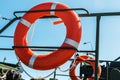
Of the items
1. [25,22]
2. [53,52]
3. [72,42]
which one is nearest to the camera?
[72,42]

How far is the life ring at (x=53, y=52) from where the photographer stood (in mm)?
4496

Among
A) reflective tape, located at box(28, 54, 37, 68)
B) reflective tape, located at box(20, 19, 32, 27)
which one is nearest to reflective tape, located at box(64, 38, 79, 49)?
reflective tape, located at box(28, 54, 37, 68)

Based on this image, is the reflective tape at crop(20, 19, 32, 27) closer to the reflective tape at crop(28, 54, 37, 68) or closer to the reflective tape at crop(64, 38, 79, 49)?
the reflective tape at crop(28, 54, 37, 68)

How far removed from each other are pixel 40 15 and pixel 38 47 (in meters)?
0.79

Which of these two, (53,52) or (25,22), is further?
(25,22)

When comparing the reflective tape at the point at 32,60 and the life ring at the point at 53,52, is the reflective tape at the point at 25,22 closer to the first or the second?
the life ring at the point at 53,52

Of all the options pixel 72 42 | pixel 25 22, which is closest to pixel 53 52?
pixel 72 42

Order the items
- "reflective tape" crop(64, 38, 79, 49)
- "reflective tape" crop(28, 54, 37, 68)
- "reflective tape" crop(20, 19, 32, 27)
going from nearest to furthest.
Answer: "reflective tape" crop(64, 38, 79, 49), "reflective tape" crop(28, 54, 37, 68), "reflective tape" crop(20, 19, 32, 27)

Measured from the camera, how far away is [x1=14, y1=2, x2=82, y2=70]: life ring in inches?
177

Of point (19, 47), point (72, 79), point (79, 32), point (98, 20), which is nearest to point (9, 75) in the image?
point (19, 47)

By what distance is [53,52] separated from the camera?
457 cm

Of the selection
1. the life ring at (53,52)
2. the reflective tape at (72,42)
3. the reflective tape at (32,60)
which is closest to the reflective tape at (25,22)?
the life ring at (53,52)

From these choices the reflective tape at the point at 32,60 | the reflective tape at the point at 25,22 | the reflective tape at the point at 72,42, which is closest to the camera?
the reflective tape at the point at 72,42

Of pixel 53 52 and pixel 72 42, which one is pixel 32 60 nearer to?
pixel 53 52
